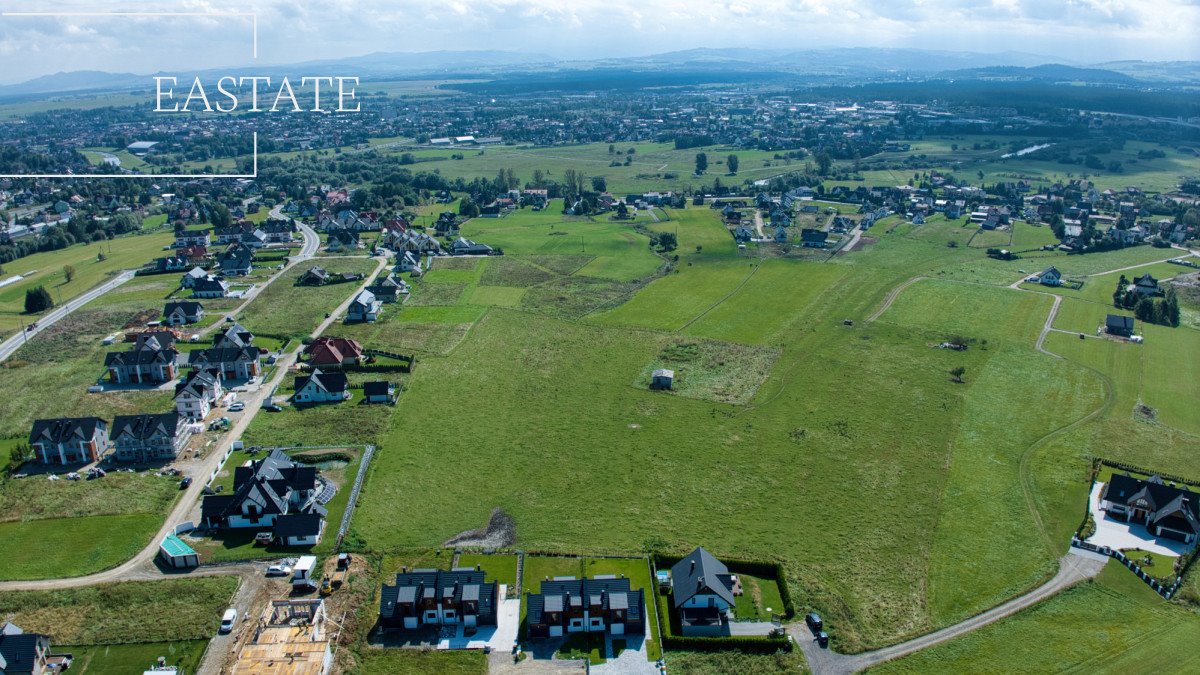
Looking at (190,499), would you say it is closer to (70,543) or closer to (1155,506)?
(70,543)

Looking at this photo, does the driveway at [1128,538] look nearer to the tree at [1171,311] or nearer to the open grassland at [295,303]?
the tree at [1171,311]

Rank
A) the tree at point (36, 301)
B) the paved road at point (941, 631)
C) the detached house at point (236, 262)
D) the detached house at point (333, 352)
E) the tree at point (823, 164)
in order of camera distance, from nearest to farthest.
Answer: the paved road at point (941, 631), the detached house at point (333, 352), the tree at point (36, 301), the detached house at point (236, 262), the tree at point (823, 164)

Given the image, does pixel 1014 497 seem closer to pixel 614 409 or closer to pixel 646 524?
pixel 646 524

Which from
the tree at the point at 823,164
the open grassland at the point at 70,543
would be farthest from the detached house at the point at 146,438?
the tree at the point at 823,164

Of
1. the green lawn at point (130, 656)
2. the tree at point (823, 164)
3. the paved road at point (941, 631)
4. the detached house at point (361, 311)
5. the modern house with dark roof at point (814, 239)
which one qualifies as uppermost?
the tree at point (823, 164)

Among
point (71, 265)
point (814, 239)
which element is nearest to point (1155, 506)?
point (814, 239)

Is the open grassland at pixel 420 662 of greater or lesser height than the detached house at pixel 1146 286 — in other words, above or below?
below
